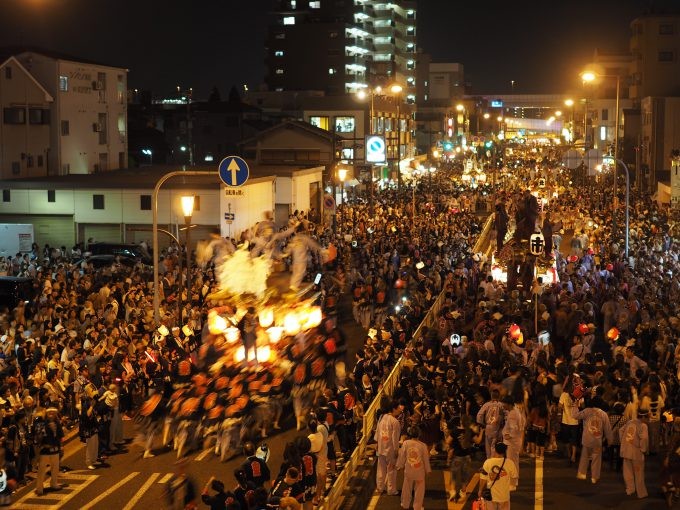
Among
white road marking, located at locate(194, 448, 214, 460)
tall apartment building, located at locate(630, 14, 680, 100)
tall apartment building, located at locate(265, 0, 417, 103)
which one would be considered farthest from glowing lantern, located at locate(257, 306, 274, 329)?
tall apartment building, located at locate(265, 0, 417, 103)

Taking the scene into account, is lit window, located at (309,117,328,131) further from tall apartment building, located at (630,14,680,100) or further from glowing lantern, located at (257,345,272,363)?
glowing lantern, located at (257,345,272,363)

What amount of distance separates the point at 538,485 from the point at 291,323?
400cm

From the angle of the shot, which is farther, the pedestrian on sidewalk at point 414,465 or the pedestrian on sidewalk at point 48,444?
the pedestrian on sidewalk at point 48,444

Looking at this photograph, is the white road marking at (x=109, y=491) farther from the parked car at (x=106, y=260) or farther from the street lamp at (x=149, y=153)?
the street lamp at (x=149, y=153)

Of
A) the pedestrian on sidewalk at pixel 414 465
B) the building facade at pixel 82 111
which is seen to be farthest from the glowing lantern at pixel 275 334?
the building facade at pixel 82 111

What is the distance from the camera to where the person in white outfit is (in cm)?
1159

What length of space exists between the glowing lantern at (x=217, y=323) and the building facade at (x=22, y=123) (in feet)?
91.0

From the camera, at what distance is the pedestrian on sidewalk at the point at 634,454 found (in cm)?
1159

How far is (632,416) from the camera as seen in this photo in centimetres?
1205

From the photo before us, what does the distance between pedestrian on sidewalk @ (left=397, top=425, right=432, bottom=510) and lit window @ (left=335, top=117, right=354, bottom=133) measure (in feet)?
181

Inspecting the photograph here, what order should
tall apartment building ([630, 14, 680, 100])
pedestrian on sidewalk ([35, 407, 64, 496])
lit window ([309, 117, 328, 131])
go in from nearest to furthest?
pedestrian on sidewalk ([35, 407, 64, 496]), tall apartment building ([630, 14, 680, 100]), lit window ([309, 117, 328, 131])

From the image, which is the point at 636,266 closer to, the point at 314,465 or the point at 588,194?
the point at 314,465

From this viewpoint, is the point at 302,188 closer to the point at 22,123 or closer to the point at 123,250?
the point at 22,123

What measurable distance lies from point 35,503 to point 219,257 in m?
5.59
